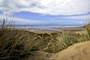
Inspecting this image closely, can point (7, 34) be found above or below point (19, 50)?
above

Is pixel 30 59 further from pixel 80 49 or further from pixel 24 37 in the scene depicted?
pixel 80 49

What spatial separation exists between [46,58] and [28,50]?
2.75 feet

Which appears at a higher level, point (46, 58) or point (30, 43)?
point (30, 43)

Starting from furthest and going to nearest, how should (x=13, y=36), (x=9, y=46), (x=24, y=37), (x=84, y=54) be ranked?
(x=24, y=37)
(x=13, y=36)
(x=9, y=46)
(x=84, y=54)

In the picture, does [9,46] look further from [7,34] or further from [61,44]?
[61,44]

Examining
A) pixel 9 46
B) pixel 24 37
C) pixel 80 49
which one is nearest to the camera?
pixel 80 49

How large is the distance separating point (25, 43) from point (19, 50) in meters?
0.54

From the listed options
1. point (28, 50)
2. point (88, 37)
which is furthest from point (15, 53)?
point (88, 37)

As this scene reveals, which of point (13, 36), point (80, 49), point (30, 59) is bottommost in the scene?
point (30, 59)

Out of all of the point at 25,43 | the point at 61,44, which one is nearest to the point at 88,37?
the point at 61,44

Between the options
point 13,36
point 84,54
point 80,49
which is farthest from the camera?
point 13,36

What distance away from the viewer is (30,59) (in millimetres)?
5512

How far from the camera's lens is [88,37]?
666 cm

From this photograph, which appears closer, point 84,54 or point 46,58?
point 84,54
